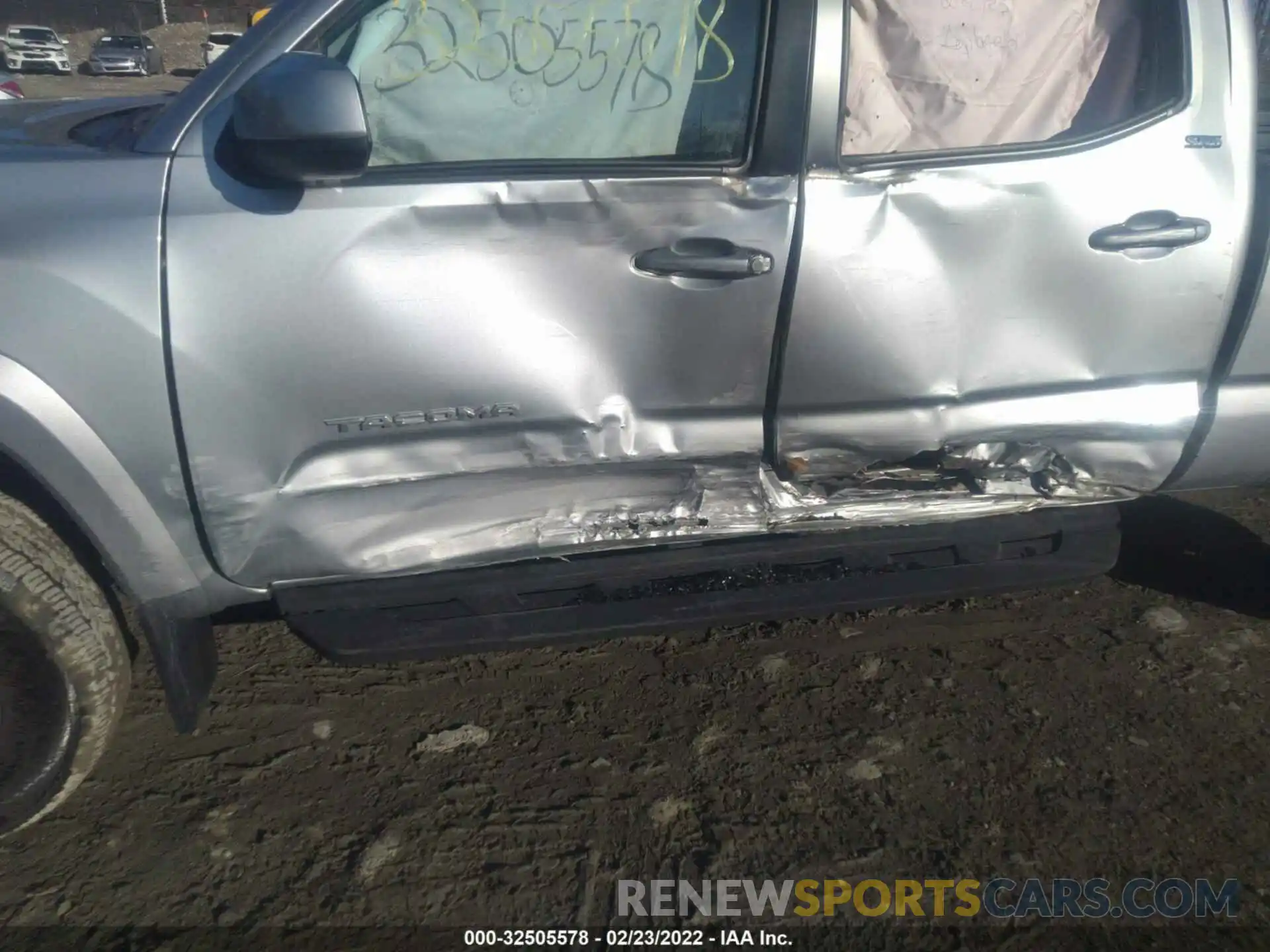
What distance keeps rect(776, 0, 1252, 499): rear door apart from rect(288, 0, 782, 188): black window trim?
0.15 metres

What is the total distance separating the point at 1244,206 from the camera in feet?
7.87

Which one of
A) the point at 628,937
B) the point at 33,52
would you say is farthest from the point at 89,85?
the point at 628,937

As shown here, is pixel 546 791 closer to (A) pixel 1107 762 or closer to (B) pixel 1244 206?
(A) pixel 1107 762

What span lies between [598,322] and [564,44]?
62cm

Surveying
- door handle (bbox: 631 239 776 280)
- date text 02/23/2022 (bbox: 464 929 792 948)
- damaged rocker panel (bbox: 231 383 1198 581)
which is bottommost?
date text 02/23/2022 (bbox: 464 929 792 948)

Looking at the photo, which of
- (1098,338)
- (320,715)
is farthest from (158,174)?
(1098,338)

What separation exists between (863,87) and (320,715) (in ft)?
6.79

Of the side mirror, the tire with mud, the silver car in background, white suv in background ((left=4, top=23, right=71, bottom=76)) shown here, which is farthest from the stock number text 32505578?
the silver car in background

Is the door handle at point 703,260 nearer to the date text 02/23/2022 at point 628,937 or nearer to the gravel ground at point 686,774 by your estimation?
the gravel ground at point 686,774

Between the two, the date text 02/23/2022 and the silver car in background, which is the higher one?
the date text 02/23/2022

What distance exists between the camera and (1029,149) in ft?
7.77

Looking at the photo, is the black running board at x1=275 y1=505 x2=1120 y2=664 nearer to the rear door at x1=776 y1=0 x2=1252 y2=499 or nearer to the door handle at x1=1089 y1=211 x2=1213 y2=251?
the rear door at x1=776 y1=0 x2=1252 y2=499

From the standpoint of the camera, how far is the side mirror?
187 cm

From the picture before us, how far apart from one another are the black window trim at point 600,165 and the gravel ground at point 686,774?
138 cm
